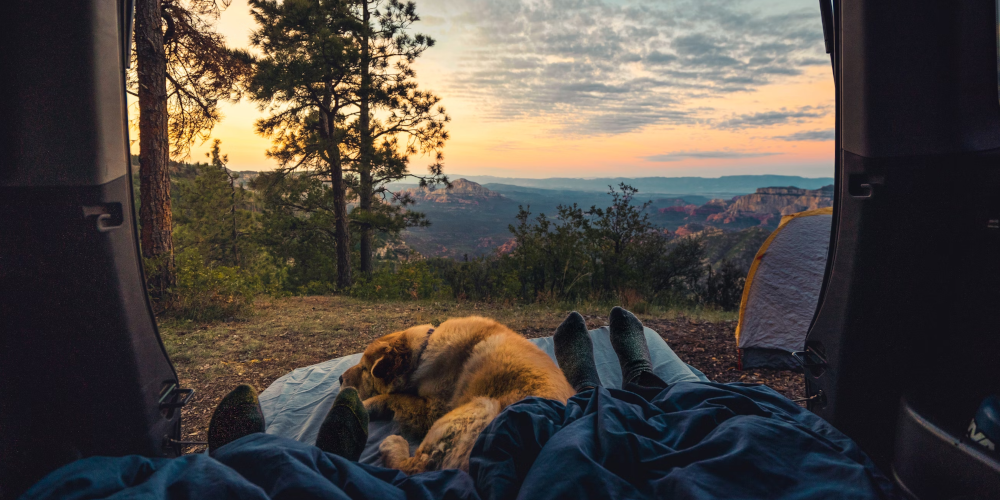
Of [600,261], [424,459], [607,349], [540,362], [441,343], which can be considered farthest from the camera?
[600,261]

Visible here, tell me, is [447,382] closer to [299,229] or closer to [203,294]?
[203,294]

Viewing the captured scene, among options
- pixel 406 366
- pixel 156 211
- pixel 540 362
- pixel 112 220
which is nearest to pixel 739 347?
pixel 540 362

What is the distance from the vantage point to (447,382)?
2.50 metres

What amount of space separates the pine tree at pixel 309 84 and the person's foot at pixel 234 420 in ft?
35.1

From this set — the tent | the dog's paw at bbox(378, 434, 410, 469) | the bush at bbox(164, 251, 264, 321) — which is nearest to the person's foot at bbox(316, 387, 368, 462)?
the dog's paw at bbox(378, 434, 410, 469)

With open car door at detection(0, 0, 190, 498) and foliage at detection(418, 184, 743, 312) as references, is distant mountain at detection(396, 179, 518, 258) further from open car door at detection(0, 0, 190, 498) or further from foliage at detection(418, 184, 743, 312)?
open car door at detection(0, 0, 190, 498)

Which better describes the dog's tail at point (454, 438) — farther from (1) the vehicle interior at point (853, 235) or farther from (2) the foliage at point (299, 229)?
(2) the foliage at point (299, 229)

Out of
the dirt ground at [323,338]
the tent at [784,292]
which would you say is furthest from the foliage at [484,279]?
the tent at [784,292]

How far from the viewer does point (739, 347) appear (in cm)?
422

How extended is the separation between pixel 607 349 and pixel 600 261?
6700 millimetres

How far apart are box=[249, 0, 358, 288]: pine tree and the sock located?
10968 millimetres

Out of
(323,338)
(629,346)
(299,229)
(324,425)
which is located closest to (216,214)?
(299,229)

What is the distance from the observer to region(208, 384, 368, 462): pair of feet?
195 centimetres

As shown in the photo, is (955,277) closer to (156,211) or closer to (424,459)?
(424,459)
